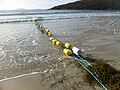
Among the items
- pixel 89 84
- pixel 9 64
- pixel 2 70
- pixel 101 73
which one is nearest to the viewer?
pixel 89 84

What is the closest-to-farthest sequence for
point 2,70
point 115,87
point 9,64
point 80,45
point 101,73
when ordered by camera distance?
1. point 115,87
2. point 101,73
3. point 2,70
4. point 9,64
5. point 80,45

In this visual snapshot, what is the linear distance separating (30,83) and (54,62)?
→ 7.37 ft

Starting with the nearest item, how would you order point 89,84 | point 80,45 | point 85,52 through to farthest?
point 89,84
point 85,52
point 80,45

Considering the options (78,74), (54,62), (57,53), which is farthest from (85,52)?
(78,74)

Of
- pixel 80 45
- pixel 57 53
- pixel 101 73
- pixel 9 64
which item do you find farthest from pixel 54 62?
pixel 80 45

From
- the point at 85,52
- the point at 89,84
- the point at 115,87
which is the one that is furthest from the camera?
the point at 85,52

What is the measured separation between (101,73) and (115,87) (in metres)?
1.07

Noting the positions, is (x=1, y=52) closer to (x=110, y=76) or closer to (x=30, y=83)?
(x=30, y=83)

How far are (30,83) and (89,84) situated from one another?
1979mm

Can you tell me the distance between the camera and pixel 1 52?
9.98m

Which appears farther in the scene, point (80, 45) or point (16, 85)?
point (80, 45)

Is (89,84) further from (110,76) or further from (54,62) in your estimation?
(54,62)

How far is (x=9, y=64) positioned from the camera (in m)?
8.10

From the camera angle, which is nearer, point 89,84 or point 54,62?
point 89,84
